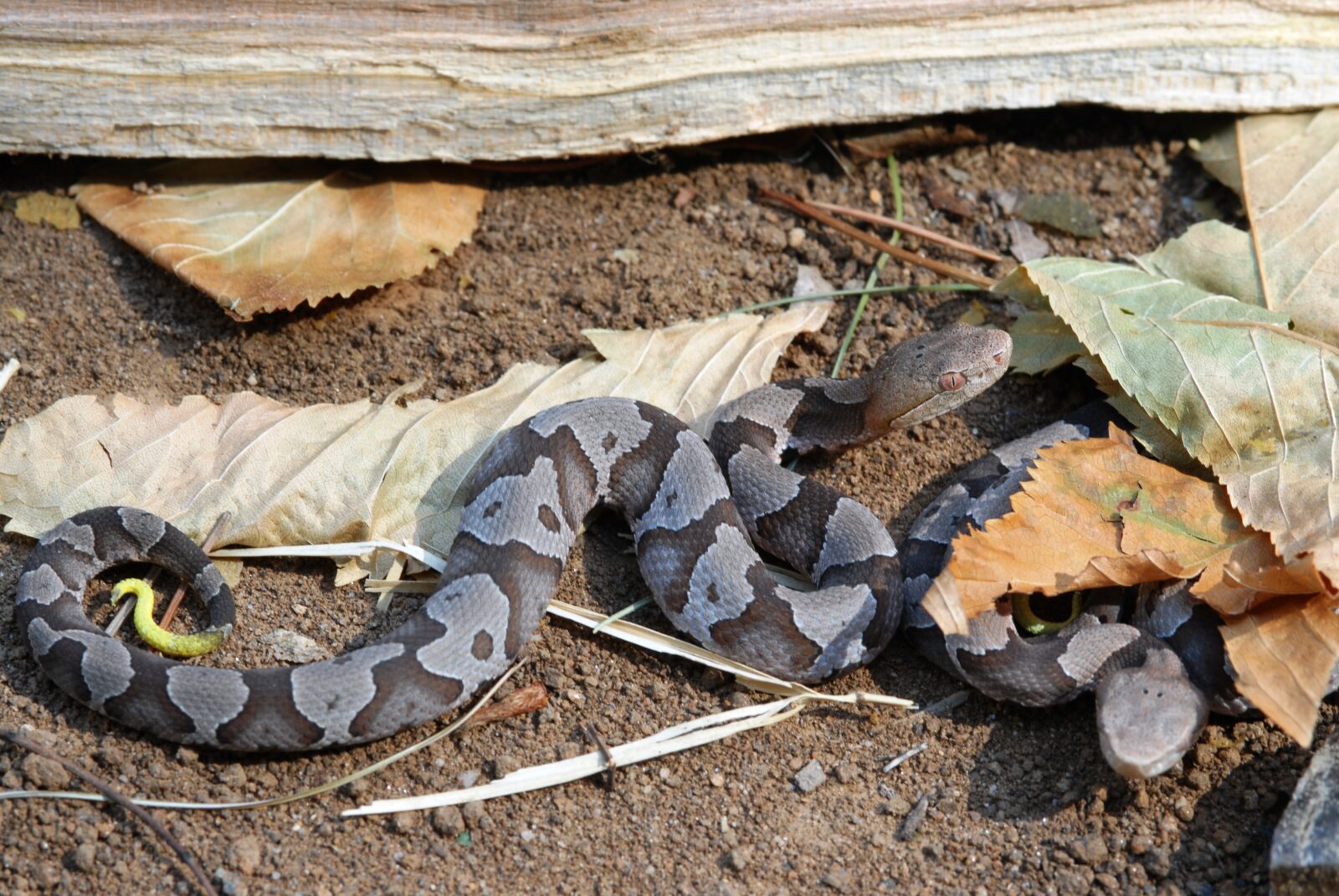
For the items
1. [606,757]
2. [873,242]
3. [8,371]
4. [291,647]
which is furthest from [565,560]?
[8,371]

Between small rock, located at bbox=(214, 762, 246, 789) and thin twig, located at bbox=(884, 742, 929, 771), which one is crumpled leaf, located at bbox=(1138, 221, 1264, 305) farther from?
small rock, located at bbox=(214, 762, 246, 789)

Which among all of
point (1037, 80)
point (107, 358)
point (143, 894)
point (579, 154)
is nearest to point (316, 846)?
point (143, 894)

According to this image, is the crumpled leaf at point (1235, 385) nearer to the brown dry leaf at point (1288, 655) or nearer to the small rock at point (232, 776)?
the brown dry leaf at point (1288, 655)

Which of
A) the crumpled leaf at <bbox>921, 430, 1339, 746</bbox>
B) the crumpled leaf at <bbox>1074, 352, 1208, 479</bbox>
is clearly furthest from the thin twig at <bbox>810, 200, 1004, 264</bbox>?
the crumpled leaf at <bbox>921, 430, 1339, 746</bbox>

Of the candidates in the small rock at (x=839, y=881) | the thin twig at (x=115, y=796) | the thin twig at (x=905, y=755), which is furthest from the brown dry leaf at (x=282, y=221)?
the small rock at (x=839, y=881)

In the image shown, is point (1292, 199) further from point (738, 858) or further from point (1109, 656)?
point (738, 858)

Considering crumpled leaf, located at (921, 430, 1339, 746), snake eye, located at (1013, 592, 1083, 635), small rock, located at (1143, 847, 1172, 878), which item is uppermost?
crumpled leaf, located at (921, 430, 1339, 746)

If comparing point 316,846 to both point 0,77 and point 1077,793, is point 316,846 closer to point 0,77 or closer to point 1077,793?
point 1077,793
